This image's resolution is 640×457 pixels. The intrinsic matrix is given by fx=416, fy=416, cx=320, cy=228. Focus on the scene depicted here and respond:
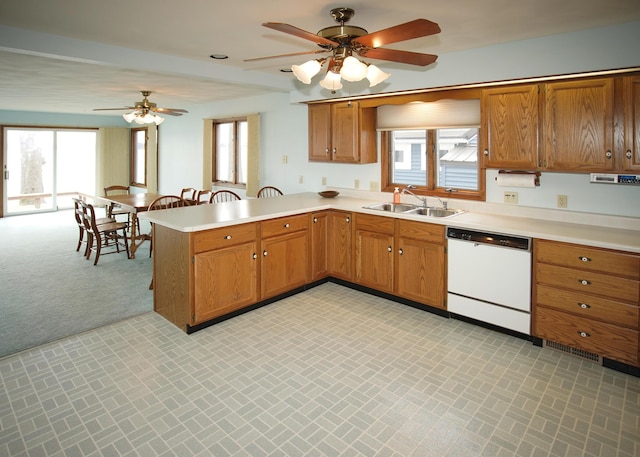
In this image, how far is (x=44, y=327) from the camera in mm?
3467

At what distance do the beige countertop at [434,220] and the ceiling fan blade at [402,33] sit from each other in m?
1.71

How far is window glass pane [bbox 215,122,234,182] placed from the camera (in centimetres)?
707

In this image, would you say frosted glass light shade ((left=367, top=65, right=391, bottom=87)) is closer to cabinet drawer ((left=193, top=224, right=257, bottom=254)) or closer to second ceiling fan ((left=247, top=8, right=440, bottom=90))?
second ceiling fan ((left=247, top=8, right=440, bottom=90))

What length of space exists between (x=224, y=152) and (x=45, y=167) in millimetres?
4880

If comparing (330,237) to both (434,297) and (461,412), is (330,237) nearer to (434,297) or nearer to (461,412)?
(434,297)

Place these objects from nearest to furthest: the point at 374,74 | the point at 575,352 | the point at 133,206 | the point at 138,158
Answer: the point at 374,74, the point at 575,352, the point at 133,206, the point at 138,158

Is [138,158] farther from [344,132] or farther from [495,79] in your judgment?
[495,79]

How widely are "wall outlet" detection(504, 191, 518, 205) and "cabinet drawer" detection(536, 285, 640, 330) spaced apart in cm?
93

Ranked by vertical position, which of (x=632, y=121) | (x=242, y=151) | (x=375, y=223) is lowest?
(x=375, y=223)

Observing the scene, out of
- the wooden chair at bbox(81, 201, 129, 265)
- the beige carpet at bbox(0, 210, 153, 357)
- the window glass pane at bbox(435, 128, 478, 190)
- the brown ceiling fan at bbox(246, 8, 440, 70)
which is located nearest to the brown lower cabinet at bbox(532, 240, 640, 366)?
the window glass pane at bbox(435, 128, 478, 190)

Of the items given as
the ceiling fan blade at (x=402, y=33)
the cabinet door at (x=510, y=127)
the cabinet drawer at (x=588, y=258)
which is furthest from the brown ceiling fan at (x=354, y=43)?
the cabinet drawer at (x=588, y=258)

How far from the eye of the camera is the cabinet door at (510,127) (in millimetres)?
3275

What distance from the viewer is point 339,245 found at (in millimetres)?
4418

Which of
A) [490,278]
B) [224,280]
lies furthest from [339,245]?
[490,278]
